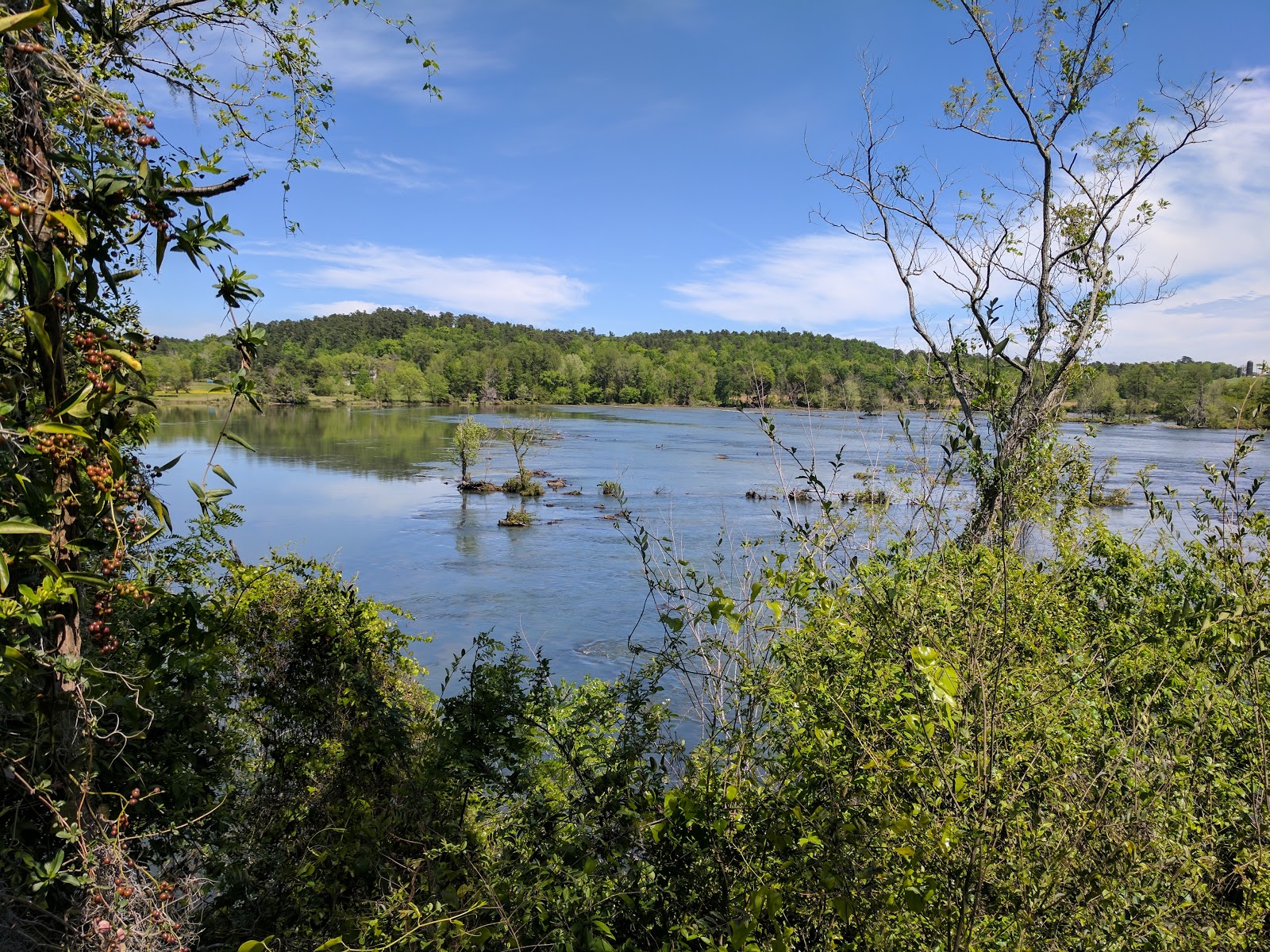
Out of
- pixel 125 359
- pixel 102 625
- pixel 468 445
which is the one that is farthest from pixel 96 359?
pixel 468 445

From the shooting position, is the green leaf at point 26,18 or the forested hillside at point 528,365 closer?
the green leaf at point 26,18

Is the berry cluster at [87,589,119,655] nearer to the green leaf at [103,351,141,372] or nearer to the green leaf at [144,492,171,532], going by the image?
the green leaf at [144,492,171,532]

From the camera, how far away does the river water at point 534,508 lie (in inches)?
646

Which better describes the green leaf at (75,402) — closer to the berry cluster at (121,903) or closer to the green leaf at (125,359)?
the green leaf at (125,359)

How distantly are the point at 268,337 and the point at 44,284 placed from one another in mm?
562

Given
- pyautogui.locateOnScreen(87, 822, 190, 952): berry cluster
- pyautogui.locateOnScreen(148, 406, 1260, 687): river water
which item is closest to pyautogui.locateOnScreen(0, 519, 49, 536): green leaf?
pyautogui.locateOnScreen(87, 822, 190, 952): berry cluster

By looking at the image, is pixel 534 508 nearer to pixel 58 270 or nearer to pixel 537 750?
pixel 537 750

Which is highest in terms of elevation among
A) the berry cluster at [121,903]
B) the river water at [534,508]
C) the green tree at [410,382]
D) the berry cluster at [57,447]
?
the green tree at [410,382]

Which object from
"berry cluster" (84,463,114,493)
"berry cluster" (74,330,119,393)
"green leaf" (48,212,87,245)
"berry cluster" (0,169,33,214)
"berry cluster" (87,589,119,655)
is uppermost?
"berry cluster" (0,169,33,214)

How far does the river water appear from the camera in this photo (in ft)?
53.8

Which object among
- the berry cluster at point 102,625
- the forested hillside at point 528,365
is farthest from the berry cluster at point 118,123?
the forested hillside at point 528,365

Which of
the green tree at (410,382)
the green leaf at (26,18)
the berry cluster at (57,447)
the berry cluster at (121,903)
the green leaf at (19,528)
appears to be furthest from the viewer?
the green tree at (410,382)

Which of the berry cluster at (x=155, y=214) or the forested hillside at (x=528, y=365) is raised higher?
the forested hillside at (x=528, y=365)

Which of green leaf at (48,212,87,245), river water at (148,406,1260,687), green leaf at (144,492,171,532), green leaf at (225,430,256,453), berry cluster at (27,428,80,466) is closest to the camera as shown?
green leaf at (48,212,87,245)
